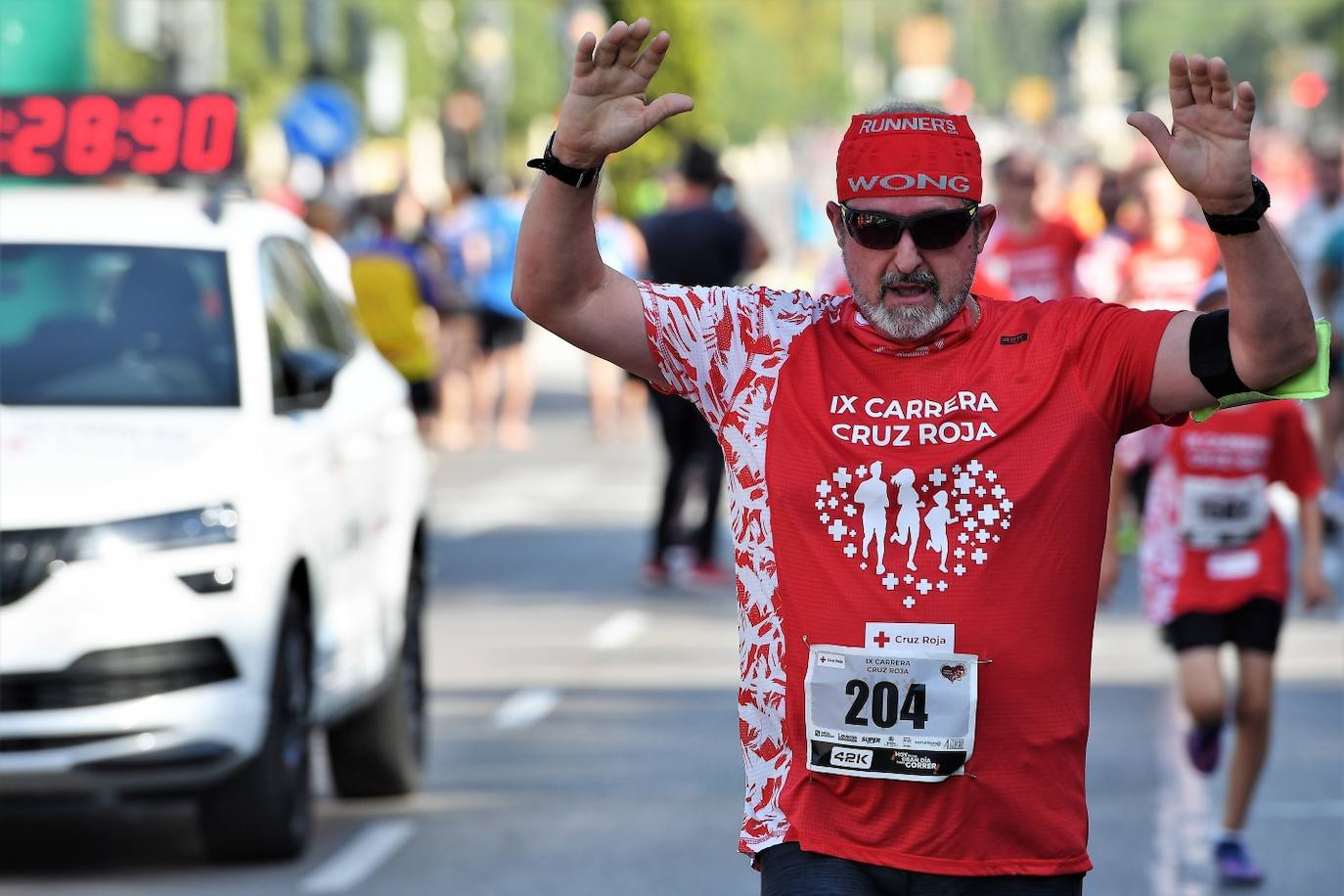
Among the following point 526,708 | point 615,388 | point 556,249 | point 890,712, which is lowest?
point 615,388

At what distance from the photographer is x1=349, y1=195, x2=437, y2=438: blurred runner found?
18172mm

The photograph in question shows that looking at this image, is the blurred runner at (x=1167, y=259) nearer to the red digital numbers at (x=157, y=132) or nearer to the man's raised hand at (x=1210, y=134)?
the red digital numbers at (x=157, y=132)

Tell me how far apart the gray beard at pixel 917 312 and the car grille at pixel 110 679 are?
3820 millimetres

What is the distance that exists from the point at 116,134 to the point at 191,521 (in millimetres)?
2903

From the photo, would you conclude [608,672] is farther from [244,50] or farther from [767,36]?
[767,36]

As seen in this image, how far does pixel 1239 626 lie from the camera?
28.4 feet

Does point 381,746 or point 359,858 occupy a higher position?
point 381,746

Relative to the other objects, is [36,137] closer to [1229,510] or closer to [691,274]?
[1229,510]

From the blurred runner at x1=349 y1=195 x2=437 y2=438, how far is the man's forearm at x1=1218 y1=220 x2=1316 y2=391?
1411cm

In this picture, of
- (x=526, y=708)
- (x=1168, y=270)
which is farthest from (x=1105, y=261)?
(x=526, y=708)

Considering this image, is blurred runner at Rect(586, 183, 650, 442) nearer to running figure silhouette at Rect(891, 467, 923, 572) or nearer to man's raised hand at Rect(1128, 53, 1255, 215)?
running figure silhouette at Rect(891, 467, 923, 572)

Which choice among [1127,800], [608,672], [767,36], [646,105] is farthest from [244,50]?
[767,36]

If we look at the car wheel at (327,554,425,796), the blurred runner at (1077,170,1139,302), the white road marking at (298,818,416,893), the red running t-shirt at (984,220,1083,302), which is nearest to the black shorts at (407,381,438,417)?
the blurred runner at (1077,170,1139,302)

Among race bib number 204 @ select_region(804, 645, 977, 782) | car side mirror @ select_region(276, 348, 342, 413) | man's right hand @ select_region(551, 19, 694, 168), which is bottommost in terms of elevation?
race bib number 204 @ select_region(804, 645, 977, 782)
